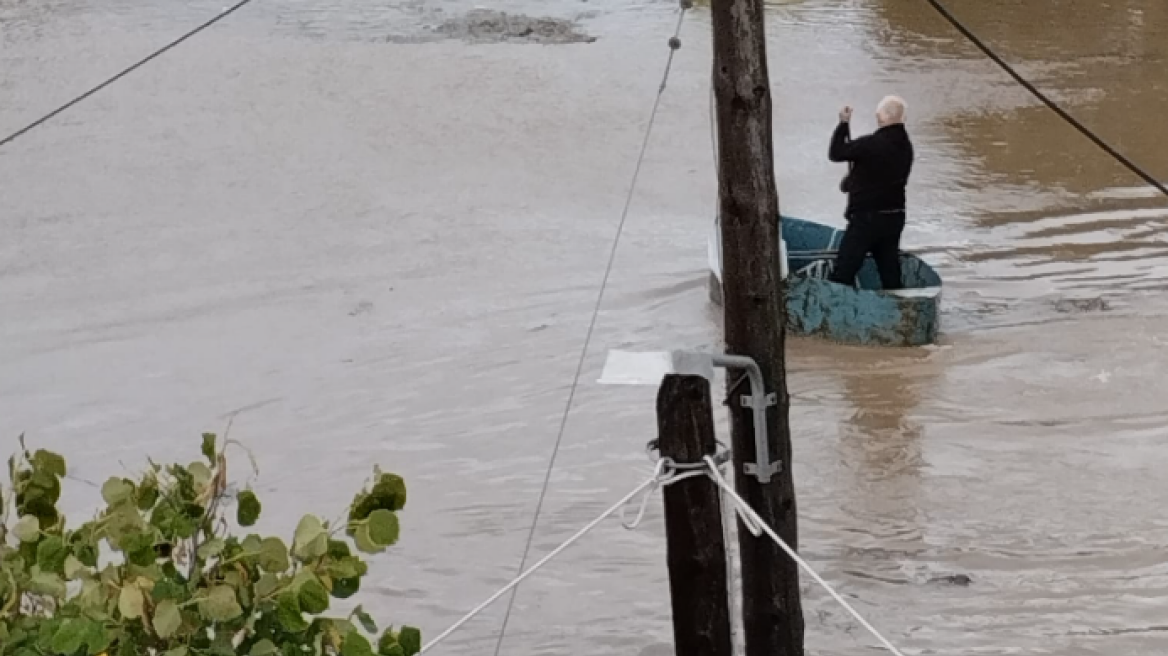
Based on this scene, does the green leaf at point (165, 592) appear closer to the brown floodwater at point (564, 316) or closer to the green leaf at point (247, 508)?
the green leaf at point (247, 508)

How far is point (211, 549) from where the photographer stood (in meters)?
2.26

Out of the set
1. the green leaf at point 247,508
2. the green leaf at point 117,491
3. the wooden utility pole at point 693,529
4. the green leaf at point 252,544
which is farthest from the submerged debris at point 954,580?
the green leaf at point 117,491

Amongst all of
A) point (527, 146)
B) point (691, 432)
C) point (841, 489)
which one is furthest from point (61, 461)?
point (527, 146)

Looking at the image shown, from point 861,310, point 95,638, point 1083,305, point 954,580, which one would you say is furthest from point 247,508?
point 1083,305

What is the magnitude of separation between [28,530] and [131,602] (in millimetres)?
261

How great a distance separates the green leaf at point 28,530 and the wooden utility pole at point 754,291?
2.46 metres

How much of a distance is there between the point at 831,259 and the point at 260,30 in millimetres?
12415

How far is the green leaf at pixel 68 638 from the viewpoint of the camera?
6.43ft

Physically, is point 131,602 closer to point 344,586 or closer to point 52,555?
point 52,555

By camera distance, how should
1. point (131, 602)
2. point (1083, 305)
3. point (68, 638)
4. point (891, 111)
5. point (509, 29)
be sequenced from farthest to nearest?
point (509, 29) → point (1083, 305) → point (891, 111) → point (131, 602) → point (68, 638)

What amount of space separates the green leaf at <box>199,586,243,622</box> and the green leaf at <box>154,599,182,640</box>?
41 mm

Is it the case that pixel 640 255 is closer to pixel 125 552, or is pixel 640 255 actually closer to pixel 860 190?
pixel 860 190

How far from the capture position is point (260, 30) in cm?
1975

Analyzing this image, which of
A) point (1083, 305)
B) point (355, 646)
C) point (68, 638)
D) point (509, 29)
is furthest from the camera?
point (509, 29)
